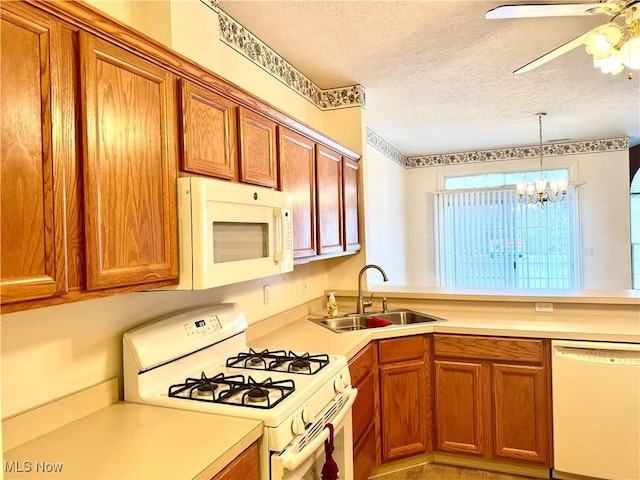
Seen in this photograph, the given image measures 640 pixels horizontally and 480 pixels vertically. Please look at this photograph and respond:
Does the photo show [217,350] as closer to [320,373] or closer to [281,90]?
[320,373]

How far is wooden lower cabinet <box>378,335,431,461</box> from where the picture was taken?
2.46m

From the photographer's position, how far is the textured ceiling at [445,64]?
2.23 m

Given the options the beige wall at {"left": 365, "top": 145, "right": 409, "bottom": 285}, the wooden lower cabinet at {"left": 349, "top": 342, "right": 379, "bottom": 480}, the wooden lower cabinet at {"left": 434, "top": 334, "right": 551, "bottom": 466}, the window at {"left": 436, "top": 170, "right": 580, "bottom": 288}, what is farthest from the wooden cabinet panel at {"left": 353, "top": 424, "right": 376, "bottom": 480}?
the window at {"left": 436, "top": 170, "right": 580, "bottom": 288}

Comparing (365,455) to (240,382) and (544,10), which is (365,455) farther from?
(544,10)

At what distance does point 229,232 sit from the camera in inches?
61.5

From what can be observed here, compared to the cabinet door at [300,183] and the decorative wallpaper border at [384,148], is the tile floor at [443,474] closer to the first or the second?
the cabinet door at [300,183]

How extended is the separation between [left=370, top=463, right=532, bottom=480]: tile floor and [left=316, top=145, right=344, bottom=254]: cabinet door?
55.1 inches

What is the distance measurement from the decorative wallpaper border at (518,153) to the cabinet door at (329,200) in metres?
3.72

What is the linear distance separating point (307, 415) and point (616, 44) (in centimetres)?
195

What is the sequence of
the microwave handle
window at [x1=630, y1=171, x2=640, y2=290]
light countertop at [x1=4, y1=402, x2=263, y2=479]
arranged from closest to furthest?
1. light countertop at [x1=4, y1=402, x2=263, y2=479]
2. the microwave handle
3. window at [x1=630, y1=171, x2=640, y2=290]

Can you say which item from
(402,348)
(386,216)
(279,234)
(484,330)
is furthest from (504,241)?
(279,234)

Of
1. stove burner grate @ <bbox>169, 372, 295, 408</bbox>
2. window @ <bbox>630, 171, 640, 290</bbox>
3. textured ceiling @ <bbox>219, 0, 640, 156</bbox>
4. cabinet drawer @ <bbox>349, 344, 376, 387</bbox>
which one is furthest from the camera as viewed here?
window @ <bbox>630, 171, 640, 290</bbox>

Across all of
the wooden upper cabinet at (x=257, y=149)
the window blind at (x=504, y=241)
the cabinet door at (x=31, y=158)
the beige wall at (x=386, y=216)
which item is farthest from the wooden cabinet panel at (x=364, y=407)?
the window blind at (x=504, y=241)

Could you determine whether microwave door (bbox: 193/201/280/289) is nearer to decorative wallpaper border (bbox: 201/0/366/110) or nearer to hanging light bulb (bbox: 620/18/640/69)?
decorative wallpaper border (bbox: 201/0/366/110)
